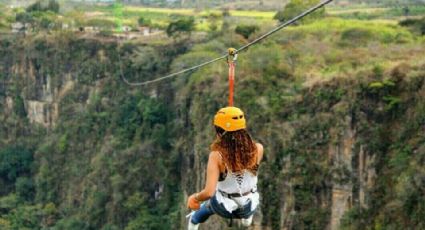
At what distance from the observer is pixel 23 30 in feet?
145

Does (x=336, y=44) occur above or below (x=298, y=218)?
above

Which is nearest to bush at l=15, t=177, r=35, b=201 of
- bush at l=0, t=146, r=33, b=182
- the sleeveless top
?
bush at l=0, t=146, r=33, b=182

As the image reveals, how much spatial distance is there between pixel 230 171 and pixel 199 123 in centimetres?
1891

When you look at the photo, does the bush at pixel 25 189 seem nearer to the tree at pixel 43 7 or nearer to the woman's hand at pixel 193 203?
the tree at pixel 43 7

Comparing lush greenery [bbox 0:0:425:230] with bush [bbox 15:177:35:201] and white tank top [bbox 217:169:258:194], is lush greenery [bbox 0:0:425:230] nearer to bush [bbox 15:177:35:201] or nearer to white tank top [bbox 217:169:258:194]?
bush [bbox 15:177:35:201]

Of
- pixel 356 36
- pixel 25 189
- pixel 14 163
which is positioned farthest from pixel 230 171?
pixel 14 163

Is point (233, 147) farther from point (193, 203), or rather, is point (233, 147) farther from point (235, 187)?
point (193, 203)

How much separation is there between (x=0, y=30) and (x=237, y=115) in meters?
39.3

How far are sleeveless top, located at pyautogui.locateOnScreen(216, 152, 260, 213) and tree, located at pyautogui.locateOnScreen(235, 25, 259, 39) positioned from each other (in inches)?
929

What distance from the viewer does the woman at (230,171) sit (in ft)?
22.9

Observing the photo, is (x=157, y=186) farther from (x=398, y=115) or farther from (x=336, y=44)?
(x=398, y=115)

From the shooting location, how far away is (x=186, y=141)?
95.2 ft

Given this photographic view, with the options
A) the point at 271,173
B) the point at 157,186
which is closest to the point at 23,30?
the point at 157,186

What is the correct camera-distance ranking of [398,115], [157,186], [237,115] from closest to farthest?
[237,115] < [398,115] < [157,186]
